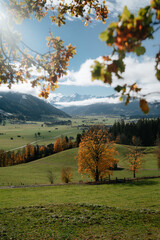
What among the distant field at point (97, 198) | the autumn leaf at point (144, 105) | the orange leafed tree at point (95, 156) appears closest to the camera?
the autumn leaf at point (144, 105)

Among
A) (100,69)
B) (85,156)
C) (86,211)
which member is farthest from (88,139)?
(100,69)

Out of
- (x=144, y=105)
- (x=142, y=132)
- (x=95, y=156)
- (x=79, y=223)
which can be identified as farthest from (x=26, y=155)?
(x=144, y=105)

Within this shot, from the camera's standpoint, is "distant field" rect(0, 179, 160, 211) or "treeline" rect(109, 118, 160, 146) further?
"treeline" rect(109, 118, 160, 146)

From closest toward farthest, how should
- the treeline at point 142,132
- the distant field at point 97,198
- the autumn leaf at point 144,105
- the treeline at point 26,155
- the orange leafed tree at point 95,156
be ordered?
the autumn leaf at point 144,105 → the distant field at point 97,198 → the orange leafed tree at point 95,156 → the treeline at point 26,155 → the treeline at point 142,132

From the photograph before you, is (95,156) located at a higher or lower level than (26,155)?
higher

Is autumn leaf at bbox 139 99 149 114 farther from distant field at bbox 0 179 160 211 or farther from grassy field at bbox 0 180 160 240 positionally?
distant field at bbox 0 179 160 211

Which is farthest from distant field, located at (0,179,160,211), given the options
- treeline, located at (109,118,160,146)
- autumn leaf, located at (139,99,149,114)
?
treeline, located at (109,118,160,146)

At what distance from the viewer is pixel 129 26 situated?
217 cm

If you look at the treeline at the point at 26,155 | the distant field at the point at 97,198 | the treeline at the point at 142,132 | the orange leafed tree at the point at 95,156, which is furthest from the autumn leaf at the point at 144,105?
the treeline at the point at 142,132

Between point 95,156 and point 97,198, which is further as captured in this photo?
point 95,156

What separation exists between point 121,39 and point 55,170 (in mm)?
75482

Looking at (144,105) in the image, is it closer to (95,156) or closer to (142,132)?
(95,156)

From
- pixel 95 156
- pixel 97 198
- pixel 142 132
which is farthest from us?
pixel 142 132

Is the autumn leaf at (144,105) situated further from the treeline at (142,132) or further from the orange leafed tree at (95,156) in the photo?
the treeline at (142,132)
